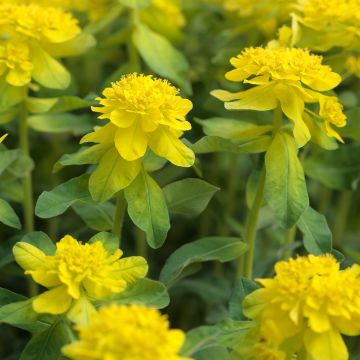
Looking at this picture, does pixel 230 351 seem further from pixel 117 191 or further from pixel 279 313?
pixel 117 191

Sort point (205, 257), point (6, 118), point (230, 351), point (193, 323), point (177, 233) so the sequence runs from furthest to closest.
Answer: point (177, 233) → point (193, 323) → point (6, 118) → point (205, 257) → point (230, 351)

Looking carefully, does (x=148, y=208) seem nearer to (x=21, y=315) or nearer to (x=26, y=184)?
(x=21, y=315)

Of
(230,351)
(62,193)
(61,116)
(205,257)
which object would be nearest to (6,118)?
(61,116)

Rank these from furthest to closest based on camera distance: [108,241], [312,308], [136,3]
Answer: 1. [136,3]
2. [108,241]
3. [312,308]

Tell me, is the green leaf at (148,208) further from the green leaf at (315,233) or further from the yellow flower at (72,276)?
the green leaf at (315,233)

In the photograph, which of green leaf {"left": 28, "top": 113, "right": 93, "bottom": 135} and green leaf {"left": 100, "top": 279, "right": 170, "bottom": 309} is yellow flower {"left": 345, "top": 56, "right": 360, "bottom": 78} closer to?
green leaf {"left": 28, "top": 113, "right": 93, "bottom": 135}

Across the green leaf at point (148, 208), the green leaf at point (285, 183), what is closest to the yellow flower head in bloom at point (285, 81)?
the green leaf at point (285, 183)

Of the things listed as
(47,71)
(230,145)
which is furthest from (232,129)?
(47,71)
